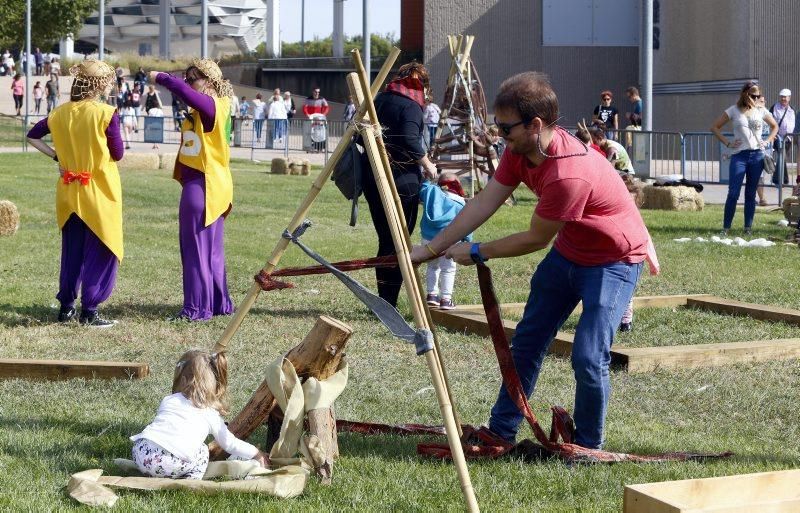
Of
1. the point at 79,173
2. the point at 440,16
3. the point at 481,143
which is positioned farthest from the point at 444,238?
the point at 440,16

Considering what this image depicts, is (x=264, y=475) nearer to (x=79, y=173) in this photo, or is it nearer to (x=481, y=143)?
(x=79, y=173)

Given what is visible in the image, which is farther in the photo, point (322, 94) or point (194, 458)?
point (322, 94)

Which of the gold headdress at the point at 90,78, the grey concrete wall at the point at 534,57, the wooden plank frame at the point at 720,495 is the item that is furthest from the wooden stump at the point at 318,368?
the grey concrete wall at the point at 534,57

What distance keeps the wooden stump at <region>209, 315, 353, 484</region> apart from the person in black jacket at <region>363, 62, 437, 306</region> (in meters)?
3.71

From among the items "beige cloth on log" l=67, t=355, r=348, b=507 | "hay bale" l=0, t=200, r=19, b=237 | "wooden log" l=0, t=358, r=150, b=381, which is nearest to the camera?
"beige cloth on log" l=67, t=355, r=348, b=507

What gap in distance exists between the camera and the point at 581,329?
5434 mm

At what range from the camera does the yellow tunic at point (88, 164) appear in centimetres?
888

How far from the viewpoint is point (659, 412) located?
672 cm

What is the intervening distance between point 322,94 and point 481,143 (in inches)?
1445

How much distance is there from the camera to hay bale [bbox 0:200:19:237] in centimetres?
1446

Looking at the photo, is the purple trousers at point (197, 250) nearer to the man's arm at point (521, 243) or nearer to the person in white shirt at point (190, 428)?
the person in white shirt at point (190, 428)

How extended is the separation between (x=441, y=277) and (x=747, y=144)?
6444 millimetres

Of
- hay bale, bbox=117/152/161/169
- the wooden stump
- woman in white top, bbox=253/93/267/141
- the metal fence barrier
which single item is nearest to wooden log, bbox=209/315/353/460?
the wooden stump

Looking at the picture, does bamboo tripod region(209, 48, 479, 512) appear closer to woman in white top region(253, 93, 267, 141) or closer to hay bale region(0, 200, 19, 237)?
hay bale region(0, 200, 19, 237)
